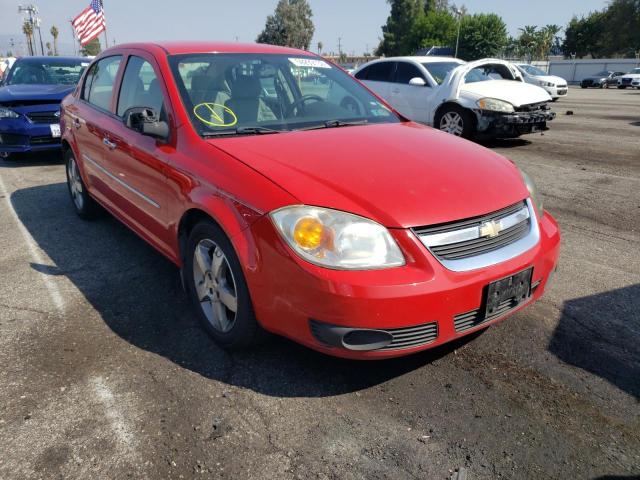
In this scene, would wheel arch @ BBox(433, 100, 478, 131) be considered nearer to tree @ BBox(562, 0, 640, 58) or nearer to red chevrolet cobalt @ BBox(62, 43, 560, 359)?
red chevrolet cobalt @ BBox(62, 43, 560, 359)

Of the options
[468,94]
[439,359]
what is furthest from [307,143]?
[468,94]

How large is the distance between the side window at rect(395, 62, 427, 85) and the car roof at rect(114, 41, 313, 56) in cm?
672

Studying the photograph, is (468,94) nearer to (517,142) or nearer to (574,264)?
(517,142)

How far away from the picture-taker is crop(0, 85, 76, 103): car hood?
782cm

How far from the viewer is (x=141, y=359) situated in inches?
114

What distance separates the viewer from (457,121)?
9.47 meters

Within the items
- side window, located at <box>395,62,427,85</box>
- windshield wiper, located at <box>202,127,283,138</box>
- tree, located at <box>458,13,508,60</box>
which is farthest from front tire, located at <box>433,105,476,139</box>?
tree, located at <box>458,13,508,60</box>

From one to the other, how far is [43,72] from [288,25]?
98.7 meters

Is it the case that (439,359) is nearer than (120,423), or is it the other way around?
(120,423)

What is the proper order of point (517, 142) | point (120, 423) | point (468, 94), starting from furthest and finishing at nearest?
1. point (517, 142)
2. point (468, 94)
3. point (120, 423)

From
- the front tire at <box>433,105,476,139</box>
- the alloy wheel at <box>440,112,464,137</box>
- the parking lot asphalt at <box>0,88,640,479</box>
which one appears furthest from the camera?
the alloy wheel at <box>440,112,464,137</box>

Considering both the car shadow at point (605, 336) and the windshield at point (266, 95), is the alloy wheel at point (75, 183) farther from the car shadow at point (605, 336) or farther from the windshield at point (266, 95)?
the car shadow at point (605, 336)

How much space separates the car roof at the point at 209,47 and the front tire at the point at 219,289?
1.41m

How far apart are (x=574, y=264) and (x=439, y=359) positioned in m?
1.89
